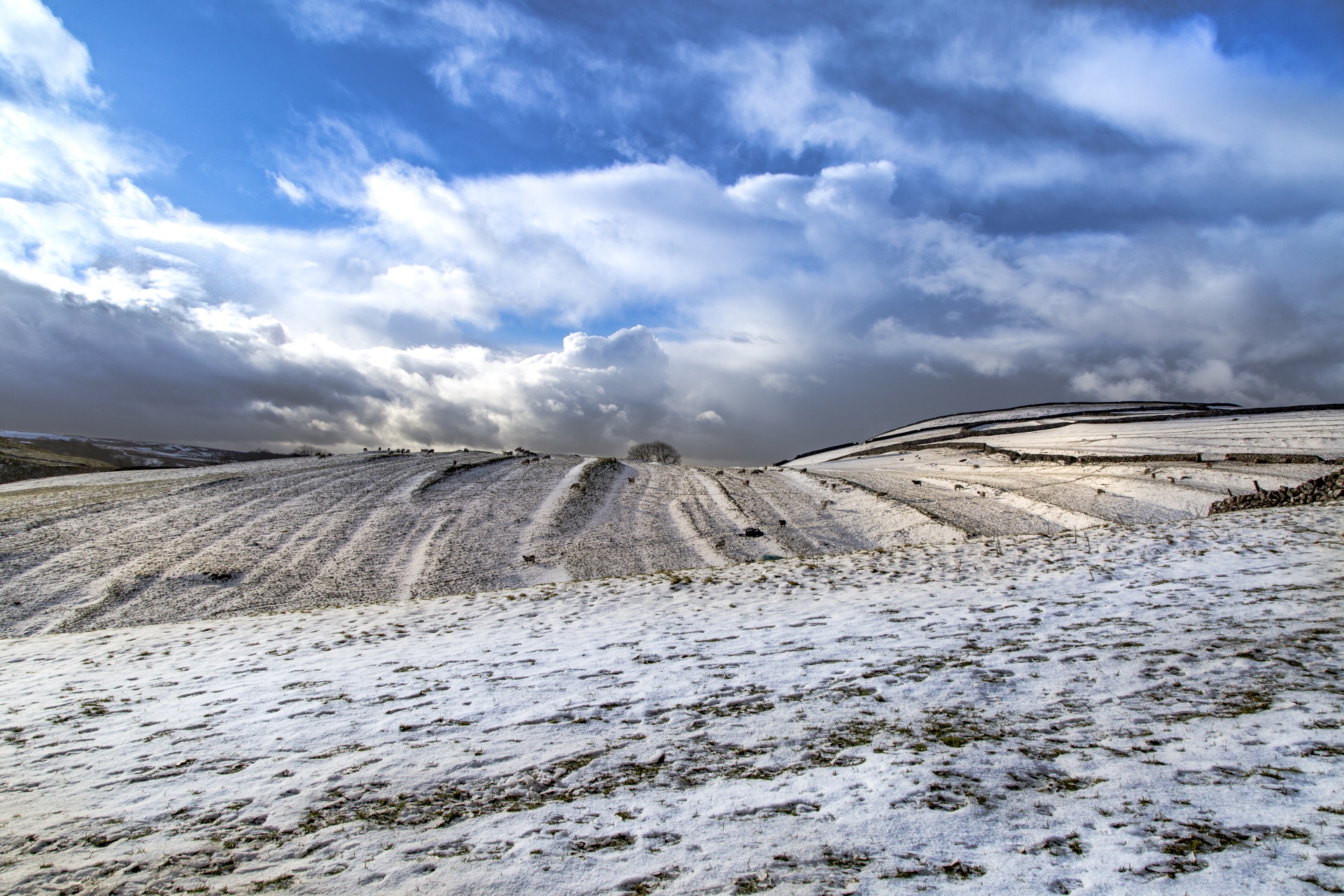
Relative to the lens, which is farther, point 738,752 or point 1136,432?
point 1136,432

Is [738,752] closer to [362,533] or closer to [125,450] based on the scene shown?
[362,533]

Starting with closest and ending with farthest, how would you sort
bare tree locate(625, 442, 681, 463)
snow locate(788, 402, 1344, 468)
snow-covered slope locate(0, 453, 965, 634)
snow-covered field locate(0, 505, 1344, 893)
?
snow-covered field locate(0, 505, 1344, 893) → snow-covered slope locate(0, 453, 965, 634) → snow locate(788, 402, 1344, 468) → bare tree locate(625, 442, 681, 463)

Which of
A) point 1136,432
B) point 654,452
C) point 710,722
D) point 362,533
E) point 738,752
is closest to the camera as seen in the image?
point 738,752

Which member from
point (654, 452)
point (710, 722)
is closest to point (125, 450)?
point (654, 452)

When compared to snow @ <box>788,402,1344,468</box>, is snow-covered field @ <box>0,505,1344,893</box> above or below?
below

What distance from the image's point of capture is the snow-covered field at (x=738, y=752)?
14.1ft

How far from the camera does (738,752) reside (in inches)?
236

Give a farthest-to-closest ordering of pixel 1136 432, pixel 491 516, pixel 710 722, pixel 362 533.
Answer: pixel 1136 432 → pixel 491 516 → pixel 362 533 → pixel 710 722

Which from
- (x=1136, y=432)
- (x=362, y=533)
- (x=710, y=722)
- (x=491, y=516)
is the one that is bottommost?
(x=362, y=533)

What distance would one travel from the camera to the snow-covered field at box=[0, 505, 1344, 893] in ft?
14.1

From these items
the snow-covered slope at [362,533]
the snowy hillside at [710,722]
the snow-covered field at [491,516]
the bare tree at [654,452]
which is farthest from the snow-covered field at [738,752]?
the bare tree at [654,452]

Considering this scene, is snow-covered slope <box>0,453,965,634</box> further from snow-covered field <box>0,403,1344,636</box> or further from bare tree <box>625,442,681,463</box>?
bare tree <box>625,442,681,463</box>

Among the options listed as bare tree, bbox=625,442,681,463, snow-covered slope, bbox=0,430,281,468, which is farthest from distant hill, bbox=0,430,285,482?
bare tree, bbox=625,442,681,463

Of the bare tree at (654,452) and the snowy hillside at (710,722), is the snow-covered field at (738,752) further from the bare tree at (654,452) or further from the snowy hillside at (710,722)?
the bare tree at (654,452)
